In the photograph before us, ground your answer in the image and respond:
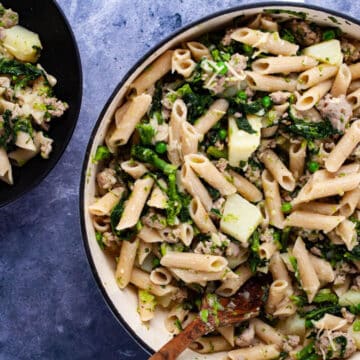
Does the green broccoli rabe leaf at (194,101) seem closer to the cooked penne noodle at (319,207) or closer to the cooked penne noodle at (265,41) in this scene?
the cooked penne noodle at (265,41)

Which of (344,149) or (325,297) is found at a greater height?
(344,149)

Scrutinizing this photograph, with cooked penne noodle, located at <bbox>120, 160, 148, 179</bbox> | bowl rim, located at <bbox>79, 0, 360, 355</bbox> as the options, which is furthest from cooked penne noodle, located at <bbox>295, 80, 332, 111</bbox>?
cooked penne noodle, located at <bbox>120, 160, 148, 179</bbox>

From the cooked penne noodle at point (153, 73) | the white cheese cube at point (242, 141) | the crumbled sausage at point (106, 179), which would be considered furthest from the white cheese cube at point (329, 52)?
the crumbled sausage at point (106, 179)

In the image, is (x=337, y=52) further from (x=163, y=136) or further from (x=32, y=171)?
(x=32, y=171)

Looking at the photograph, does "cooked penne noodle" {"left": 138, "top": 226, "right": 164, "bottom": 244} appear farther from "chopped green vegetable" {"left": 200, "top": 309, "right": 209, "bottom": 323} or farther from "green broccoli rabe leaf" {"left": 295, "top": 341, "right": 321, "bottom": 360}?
"green broccoli rabe leaf" {"left": 295, "top": 341, "right": 321, "bottom": 360}

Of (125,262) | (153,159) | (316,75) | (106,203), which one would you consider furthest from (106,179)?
(316,75)

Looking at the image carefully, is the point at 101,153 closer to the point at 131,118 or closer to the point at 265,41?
the point at 131,118
